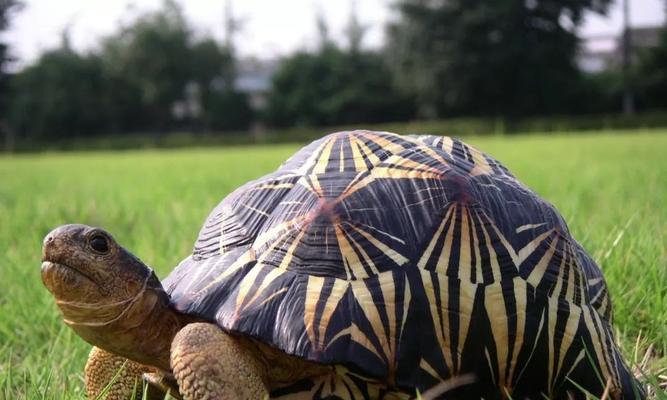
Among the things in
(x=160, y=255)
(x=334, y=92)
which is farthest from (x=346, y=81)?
(x=160, y=255)

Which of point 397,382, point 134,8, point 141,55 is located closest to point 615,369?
point 397,382

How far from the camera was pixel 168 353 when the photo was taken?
1.17 metres

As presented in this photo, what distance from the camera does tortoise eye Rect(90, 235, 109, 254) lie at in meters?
1.12

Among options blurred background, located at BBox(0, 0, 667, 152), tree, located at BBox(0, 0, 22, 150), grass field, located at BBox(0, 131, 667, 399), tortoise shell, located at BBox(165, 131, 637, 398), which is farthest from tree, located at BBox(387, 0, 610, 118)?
tortoise shell, located at BBox(165, 131, 637, 398)

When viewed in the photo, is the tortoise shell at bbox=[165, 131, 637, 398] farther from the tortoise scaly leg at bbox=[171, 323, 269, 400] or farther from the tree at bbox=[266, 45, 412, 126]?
the tree at bbox=[266, 45, 412, 126]

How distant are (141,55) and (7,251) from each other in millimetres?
42999

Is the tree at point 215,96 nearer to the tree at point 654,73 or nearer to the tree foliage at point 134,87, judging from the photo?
the tree foliage at point 134,87

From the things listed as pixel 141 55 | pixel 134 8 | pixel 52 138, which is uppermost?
pixel 134 8

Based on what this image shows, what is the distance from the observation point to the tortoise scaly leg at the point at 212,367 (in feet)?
3.34

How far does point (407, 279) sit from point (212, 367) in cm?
35

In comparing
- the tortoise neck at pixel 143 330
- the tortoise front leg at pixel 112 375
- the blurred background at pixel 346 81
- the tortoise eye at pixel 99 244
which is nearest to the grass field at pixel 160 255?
the tortoise front leg at pixel 112 375

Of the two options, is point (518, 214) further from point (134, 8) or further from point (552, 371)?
point (134, 8)

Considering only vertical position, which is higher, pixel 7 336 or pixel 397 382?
pixel 397 382

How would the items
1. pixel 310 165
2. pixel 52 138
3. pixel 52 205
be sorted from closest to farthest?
pixel 310 165 → pixel 52 205 → pixel 52 138
